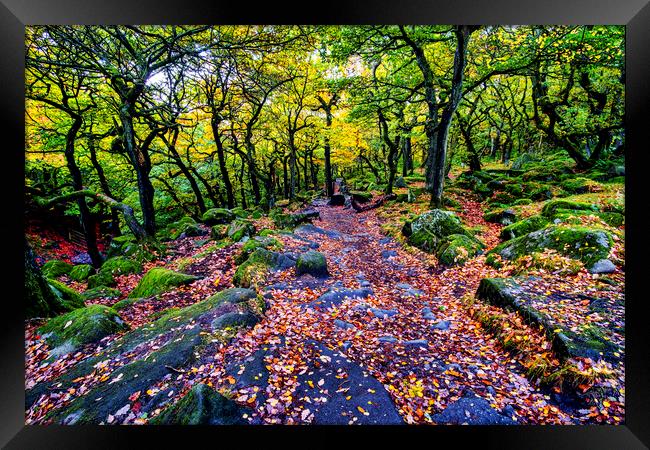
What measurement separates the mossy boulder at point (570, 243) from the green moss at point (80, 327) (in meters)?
7.62

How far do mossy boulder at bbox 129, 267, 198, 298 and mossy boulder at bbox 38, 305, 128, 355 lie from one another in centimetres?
164

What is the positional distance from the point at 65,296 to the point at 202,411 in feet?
14.0

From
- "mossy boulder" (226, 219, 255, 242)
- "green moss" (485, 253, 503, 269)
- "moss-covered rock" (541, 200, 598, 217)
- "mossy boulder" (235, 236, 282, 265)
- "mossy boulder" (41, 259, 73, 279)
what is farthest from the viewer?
"mossy boulder" (226, 219, 255, 242)

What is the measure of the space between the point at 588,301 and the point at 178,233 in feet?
43.9

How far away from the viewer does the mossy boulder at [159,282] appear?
6.00 m

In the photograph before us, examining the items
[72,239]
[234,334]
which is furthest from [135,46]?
[72,239]

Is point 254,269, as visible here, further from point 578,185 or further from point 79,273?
point 578,185

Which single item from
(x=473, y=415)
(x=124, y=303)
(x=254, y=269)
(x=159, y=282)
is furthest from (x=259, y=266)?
(x=473, y=415)

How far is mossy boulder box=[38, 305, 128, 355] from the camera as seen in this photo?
3744 mm

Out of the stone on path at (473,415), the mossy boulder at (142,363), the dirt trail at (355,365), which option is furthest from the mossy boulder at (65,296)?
the stone on path at (473,415)

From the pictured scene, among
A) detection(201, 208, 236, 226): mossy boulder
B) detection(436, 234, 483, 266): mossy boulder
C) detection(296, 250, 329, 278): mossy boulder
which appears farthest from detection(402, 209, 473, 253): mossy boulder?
detection(201, 208, 236, 226): mossy boulder

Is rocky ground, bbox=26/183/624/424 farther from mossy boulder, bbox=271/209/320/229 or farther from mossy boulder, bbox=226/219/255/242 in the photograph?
mossy boulder, bbox=271/209/320/229

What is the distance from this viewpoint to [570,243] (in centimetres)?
478

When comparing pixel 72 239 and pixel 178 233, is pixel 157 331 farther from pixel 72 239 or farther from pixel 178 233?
pixel 72 239
